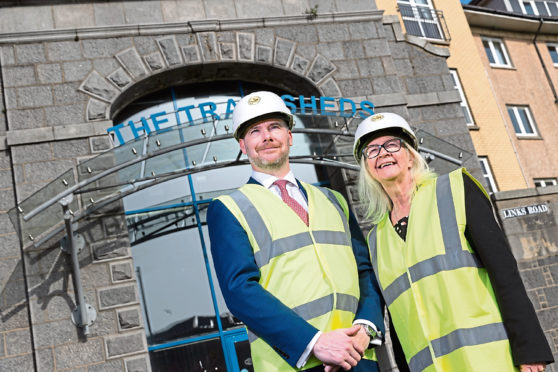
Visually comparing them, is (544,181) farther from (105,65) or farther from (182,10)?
(105,65)

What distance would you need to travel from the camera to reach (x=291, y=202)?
10.6 feet

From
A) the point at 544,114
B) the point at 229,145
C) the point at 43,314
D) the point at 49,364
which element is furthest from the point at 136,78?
the point at 544,114

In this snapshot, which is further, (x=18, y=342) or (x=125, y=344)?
(x=125, y=344)

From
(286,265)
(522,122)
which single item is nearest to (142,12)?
(286,265)

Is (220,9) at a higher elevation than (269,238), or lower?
higher

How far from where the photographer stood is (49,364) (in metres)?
7.79

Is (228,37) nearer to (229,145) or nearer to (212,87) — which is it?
(212,87)

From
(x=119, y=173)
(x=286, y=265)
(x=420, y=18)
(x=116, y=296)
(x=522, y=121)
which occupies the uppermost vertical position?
(x=420, y=18)

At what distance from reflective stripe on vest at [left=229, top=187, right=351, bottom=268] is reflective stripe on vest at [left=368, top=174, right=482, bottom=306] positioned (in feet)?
1.19

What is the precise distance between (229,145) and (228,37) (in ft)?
7.76

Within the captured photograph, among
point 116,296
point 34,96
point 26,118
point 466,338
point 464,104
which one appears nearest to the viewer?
point 466,338

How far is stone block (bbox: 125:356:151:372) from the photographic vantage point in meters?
7.99

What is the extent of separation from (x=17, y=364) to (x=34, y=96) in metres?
3.90

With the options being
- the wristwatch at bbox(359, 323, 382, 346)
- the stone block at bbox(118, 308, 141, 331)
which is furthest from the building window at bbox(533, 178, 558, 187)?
the wristwatch at bbox(359, 323, 382, 346)
